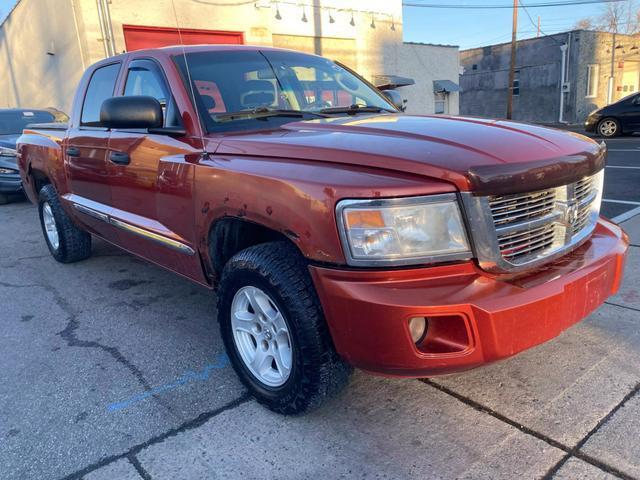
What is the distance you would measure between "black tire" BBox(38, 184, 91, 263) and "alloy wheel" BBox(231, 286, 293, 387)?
2.87m

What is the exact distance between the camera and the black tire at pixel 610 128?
15.9 m

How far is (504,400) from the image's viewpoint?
8.40 ft

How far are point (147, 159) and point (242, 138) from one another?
2.74 feet

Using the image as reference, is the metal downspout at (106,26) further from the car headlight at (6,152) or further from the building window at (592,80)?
the building window at (592,80)

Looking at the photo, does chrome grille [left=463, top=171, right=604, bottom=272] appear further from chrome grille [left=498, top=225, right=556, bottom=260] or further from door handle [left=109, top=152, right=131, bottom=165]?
door handle [left=109, top=152, right=131, bottom=165]

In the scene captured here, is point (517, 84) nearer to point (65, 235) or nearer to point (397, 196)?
point (65, 235)

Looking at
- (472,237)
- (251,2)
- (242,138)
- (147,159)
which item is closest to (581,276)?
(472,237)

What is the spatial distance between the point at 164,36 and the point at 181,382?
481 inches

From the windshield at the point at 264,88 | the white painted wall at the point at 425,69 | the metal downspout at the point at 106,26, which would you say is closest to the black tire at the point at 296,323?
the windshield at the point at 264,88

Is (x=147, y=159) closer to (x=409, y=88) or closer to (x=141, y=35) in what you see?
(x=141, y=35)

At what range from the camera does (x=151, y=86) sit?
3348mm

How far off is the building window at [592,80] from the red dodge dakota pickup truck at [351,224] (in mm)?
28616

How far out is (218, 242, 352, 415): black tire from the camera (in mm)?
2160

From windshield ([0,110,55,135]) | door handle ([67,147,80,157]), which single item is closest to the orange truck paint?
door handle ([67,147,80,157])
